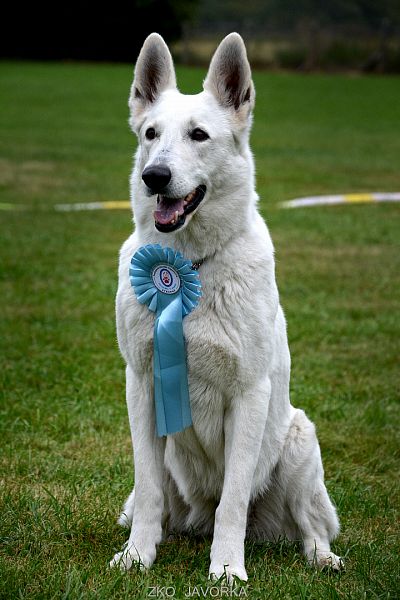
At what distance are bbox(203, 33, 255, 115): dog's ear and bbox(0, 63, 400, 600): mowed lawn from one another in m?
1.84

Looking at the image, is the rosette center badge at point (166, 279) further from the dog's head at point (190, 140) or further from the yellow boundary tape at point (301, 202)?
the yellow boundary tape at point (301, 202)

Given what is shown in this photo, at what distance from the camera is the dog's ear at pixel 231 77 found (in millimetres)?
3623

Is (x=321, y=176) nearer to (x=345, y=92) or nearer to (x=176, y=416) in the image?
(x=176, y=416)

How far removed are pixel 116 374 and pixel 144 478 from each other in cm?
246

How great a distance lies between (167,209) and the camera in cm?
342

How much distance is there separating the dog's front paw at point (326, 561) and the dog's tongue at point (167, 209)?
4.80 ft

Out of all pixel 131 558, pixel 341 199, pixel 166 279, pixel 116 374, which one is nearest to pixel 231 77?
pixel 166 279

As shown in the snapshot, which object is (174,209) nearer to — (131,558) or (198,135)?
(198,135)

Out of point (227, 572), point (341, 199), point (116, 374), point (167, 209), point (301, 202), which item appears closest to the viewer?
point (227, 572)

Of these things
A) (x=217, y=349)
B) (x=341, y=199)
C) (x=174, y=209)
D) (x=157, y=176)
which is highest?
(x=157, y=176)

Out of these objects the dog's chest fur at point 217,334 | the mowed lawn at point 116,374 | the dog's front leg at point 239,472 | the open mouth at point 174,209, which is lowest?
the mowed lawn at point 116,374

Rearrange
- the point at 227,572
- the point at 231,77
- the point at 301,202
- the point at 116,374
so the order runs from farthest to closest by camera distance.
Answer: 1. the point at 301,202
2. the point at 116,374
3. the point at 231,77
4. the point at 227,572

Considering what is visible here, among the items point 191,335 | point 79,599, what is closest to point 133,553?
point 79,599

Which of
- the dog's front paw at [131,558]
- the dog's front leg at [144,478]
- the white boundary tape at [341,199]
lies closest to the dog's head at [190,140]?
the dog's front leg at [144,478]
